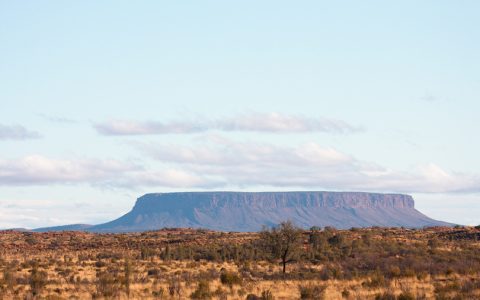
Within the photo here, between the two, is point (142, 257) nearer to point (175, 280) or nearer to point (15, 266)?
point (15, 266)

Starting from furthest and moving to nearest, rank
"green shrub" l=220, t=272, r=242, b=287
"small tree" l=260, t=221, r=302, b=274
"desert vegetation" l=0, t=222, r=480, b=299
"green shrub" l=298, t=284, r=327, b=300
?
"small tree" l=260, t=221, r=302, b=274, "green shrub" l=220, t=272, r=242, b=287, "desert vegetation" l=0, t=222, r=480, b=299, "green shrub" l=298, t=284, r=327, b=300

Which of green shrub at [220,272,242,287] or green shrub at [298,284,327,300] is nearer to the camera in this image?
green shrub at [298,284,327,300]

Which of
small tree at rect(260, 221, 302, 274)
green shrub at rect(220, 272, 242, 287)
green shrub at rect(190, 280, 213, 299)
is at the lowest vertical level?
green shrub at rect(190, 280, 213, 299)

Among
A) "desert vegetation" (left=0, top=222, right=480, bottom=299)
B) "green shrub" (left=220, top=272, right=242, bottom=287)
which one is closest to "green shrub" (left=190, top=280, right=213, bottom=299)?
"desert vegetation" (left=0, top=222, right=480, bottom=299)

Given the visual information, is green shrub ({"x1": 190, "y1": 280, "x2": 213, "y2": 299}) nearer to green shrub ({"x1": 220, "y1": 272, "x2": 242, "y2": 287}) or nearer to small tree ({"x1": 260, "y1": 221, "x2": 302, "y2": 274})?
green shrub ({"x1": 220, "y1": 272, "x2": 242, "y2": 287})

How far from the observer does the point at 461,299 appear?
2912 centimetres

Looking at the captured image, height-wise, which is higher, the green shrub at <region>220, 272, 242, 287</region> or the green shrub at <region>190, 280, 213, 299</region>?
the green shrub at <region>220, 272, 242, 287</region>

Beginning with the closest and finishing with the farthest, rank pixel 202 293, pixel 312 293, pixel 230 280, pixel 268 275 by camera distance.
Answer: pixel 312 293 < pixel 202 293 < pixel 230 280 < pixel 268 275

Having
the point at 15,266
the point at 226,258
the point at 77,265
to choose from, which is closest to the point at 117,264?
the point at 77,265

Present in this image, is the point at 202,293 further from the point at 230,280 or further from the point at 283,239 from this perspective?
the point at 283,239

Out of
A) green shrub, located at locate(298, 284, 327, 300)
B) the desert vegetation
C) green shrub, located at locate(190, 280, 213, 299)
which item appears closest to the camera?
green shrub, located at locate(298, 284, 327, 300)

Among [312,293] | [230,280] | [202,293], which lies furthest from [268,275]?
[312,293]

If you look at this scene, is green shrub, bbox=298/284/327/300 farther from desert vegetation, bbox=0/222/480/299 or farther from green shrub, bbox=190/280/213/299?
green shrub, bbox=190/280/213/299

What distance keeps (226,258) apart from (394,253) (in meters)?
13.2
